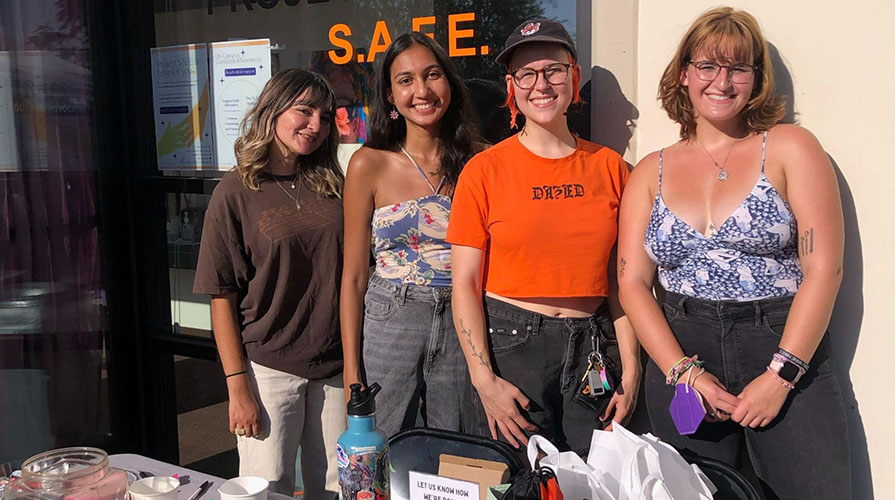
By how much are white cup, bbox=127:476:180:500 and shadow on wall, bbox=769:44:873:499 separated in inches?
74.8

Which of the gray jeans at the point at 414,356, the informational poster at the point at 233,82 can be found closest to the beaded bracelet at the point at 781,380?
the gray jeans at the point at 414,356

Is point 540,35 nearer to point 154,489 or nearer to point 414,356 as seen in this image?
point 414,356

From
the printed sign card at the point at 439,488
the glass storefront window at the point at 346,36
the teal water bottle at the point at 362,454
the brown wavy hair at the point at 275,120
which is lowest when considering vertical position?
the printed sign card at the point at 439,488

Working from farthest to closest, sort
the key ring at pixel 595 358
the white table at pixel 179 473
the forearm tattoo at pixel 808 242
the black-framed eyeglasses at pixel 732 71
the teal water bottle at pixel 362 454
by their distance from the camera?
the key ring at pixel 595 358 < the black-framed eyeglasses at pixel 732 71 < the forearm tattoo at pixel 808 242 < the white table at pixel 179 473 < the teal water bottle at pixel 362 454

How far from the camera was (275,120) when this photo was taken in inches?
101

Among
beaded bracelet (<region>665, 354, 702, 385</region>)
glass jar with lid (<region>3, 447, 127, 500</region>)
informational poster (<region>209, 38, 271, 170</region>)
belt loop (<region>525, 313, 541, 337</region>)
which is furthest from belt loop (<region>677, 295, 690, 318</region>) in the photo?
informational poster (<region>209, 38, 271, 170</region>)

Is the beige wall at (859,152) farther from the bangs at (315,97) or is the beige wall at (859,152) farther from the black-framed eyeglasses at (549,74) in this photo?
the bangs at (315,97)

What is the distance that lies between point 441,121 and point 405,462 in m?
1.13

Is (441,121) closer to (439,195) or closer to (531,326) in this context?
(439,195)

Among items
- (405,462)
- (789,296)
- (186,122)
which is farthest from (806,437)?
(186,122)

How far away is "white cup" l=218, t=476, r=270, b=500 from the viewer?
5.20 ft

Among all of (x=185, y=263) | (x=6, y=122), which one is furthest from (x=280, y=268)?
(x=6, y=122)

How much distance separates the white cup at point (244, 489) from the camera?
1.58 m

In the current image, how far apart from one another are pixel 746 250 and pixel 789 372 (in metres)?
0.33
